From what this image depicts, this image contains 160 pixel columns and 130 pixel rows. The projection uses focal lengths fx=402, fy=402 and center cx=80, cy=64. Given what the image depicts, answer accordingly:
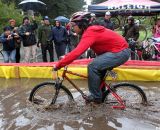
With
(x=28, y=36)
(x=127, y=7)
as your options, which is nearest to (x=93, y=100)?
(x=28, y=36)

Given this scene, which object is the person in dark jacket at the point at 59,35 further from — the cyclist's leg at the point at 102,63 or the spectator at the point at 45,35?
the cyclist's leg at the point at 102,63

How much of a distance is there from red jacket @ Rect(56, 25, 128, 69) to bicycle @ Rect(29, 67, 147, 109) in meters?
0.51

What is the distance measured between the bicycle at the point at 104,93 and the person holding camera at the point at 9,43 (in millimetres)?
5500

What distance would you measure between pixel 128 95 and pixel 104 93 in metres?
0.57

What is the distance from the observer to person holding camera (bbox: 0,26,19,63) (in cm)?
1370

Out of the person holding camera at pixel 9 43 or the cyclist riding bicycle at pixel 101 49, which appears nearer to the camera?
the cyclist riding bicycle at pixel 101 49

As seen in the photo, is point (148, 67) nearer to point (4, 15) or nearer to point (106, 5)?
point (106, 5)

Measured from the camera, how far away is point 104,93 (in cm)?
809

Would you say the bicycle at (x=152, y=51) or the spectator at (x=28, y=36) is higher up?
the spectator at (x=28, y=36)

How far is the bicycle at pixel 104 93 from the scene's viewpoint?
797 cm

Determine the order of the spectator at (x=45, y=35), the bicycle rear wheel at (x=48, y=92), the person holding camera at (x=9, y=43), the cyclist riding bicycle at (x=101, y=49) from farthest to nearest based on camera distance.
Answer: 1. the spectator at (x=45, y=35)
2. the person holding camera at (x=9, y=43)
3. the bicycle rear wheel at (x=48, y=92)
4. the cyclist riding bicycle at (x=101, y=49)

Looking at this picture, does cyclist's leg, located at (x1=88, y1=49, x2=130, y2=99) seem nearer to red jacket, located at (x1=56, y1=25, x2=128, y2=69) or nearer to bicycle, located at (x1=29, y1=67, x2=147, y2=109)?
red jacket, located at (x1=56, y1=25, x2=128, y2=69)

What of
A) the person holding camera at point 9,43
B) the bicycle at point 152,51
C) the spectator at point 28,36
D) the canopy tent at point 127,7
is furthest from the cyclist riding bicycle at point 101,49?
the canopy tent at point 127,7

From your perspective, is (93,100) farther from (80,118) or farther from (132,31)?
(132,31)
